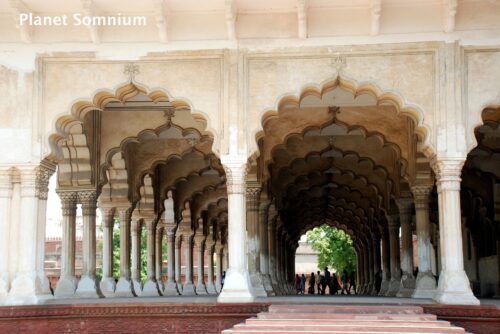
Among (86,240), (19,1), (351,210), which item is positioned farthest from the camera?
(351,210)

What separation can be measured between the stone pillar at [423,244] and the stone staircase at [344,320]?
4448 mm

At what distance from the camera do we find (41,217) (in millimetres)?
10719

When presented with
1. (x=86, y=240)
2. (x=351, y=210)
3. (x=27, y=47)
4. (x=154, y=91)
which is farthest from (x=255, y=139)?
(x=351, y=210)

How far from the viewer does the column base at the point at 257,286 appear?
13480mm

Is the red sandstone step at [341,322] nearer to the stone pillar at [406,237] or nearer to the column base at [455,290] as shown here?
the column base at [455,290]

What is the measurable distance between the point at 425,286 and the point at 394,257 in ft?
16.8

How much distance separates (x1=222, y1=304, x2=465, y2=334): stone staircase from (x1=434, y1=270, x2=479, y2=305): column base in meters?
0.77

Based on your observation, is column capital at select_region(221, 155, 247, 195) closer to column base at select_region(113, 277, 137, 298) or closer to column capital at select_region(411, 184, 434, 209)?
column capital at select_region(411, 184, 434, 209)

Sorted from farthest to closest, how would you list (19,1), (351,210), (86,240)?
1. (351,210)
2. (86,240)
3. (19,1)

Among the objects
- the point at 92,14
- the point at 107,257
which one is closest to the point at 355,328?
the point at 92,14

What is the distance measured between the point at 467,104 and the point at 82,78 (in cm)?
527

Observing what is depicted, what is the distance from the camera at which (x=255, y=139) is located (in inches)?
413

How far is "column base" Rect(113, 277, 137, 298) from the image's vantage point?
15945 mm

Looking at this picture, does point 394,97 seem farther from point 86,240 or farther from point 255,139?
point 86,240
